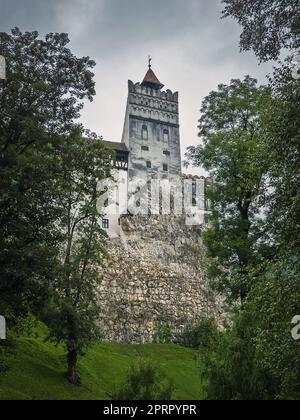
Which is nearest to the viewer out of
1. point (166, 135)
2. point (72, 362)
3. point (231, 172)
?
point (231, 172)

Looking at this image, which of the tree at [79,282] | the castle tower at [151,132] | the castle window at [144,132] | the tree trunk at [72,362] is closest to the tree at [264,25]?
the tree at [79,282]

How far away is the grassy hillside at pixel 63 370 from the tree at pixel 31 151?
4.29 meters

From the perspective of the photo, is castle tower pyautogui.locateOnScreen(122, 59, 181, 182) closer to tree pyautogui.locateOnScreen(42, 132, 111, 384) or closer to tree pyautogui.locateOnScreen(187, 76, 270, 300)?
tree pyautogui.locateOnScreen(42, 132, 111, 384)

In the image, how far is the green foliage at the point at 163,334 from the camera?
7319 centimetres

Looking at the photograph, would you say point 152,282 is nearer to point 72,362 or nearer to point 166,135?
point 166,135

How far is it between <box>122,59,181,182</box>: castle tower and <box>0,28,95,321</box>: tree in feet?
233

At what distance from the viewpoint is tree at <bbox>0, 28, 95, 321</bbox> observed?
21.1 metres

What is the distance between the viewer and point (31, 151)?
2350 centimetres

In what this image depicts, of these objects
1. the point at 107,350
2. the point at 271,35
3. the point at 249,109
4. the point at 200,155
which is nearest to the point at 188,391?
the point at 107,350

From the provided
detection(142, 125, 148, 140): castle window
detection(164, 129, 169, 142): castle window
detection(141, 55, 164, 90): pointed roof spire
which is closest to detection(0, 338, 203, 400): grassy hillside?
detection(142, 125, 148, 140): castle window

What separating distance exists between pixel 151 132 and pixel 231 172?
3030 inches

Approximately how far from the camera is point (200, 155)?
105ft

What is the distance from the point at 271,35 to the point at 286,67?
1.15m

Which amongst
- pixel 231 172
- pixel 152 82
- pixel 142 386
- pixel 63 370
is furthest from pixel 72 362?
pixel 152 82
